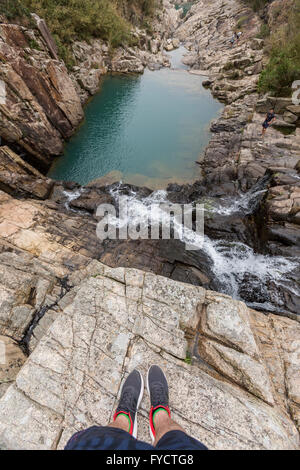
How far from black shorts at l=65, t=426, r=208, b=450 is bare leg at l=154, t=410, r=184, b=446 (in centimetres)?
22

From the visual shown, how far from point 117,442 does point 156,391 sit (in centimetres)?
126

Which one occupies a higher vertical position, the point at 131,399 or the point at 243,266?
the point at 243,266

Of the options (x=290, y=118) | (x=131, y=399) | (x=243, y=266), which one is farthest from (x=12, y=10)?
(x=131, y=399)

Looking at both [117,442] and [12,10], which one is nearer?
[117,442]

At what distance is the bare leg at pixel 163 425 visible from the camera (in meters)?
3.14

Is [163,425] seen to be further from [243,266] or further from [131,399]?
[243,266]

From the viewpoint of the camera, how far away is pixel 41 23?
14484mm

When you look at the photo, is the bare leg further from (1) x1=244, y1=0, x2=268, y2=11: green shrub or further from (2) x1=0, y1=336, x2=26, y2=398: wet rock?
(1) x1=244, y1=0, x2=268, y2=11: green shrub

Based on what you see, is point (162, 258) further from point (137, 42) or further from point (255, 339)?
point (137, 42)

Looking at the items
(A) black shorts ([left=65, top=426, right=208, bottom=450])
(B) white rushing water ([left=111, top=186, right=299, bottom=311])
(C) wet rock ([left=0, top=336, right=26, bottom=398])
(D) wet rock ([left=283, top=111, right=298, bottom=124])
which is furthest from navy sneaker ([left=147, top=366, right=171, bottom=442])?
(D) wet rock ([left=283, top=111, right=298, bottom=124])

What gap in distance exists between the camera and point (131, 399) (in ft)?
12.0

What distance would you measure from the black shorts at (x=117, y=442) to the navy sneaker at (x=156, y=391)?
59 cm

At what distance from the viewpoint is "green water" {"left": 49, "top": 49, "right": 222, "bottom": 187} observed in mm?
14719

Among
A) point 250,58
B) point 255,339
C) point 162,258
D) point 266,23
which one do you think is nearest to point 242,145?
point 162,258
